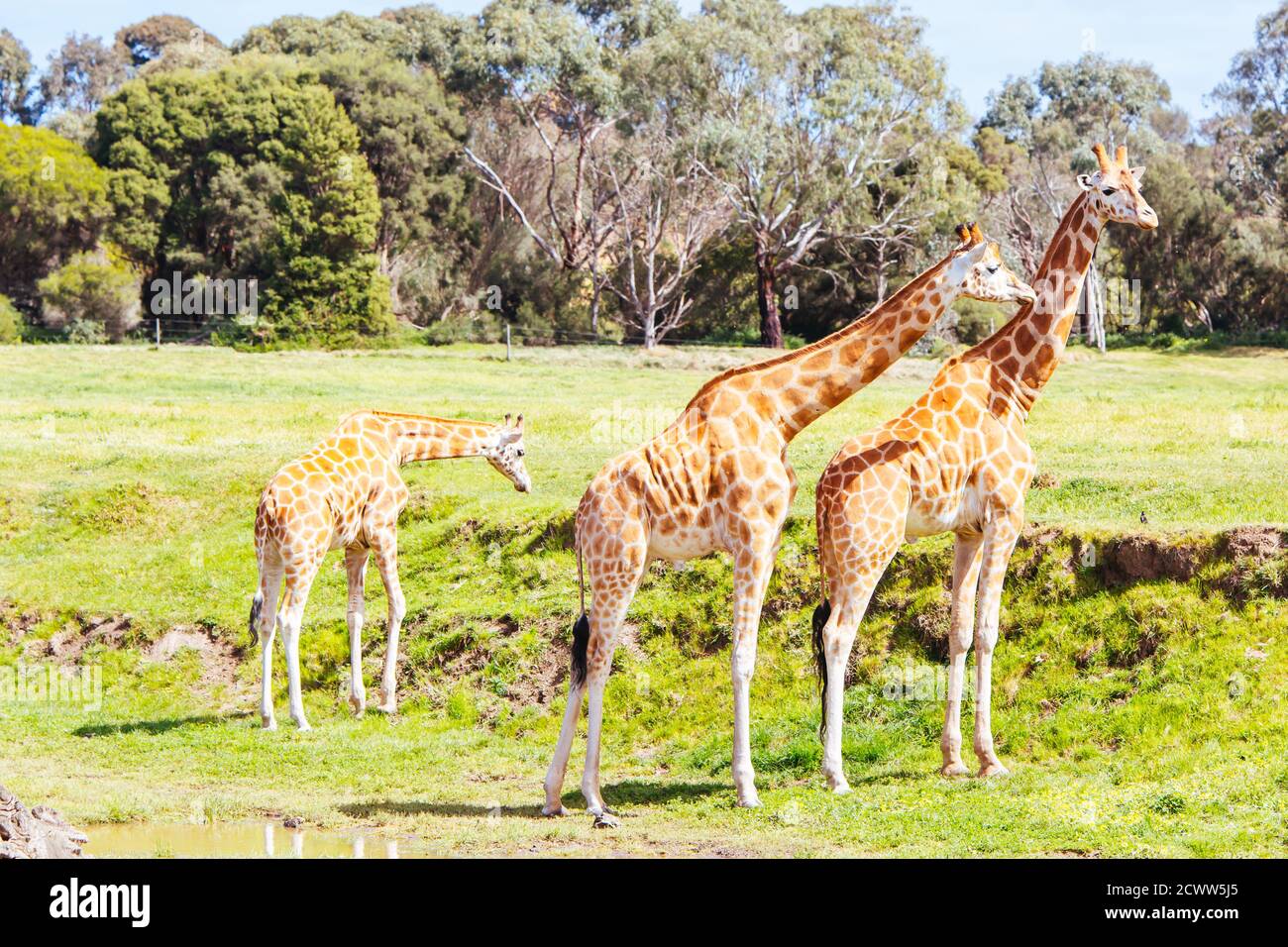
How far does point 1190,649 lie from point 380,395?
24755 millimetres

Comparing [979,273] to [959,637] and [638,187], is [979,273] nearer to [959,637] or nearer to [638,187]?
[959,637]

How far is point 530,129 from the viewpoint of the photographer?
6994 centimetres

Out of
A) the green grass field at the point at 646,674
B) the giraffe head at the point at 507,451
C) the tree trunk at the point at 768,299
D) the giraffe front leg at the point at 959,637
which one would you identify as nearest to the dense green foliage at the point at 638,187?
the tree trunk at the point at 768,299

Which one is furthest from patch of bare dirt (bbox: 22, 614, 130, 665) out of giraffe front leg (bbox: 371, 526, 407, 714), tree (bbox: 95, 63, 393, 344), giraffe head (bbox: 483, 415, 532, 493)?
tree (bbox: 95, 63, 393, 344)

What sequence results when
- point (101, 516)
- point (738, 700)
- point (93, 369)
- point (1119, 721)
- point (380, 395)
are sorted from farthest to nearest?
point (93, 369)
point (380, 395)
point (101, 516)
point (1119, 721)
point (738, 700)

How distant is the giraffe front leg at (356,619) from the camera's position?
58.9ft

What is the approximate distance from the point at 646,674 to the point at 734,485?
4.85m

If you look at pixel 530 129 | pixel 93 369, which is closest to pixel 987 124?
pixel 530 129

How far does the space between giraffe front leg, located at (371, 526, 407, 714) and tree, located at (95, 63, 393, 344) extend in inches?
1555

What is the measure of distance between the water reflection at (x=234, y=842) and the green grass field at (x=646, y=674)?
1.23 feet

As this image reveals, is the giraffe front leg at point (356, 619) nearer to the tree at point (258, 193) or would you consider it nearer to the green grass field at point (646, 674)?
the green grass field at point (646, 674)

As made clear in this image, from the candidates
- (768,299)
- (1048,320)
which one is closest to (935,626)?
(1048,320)
